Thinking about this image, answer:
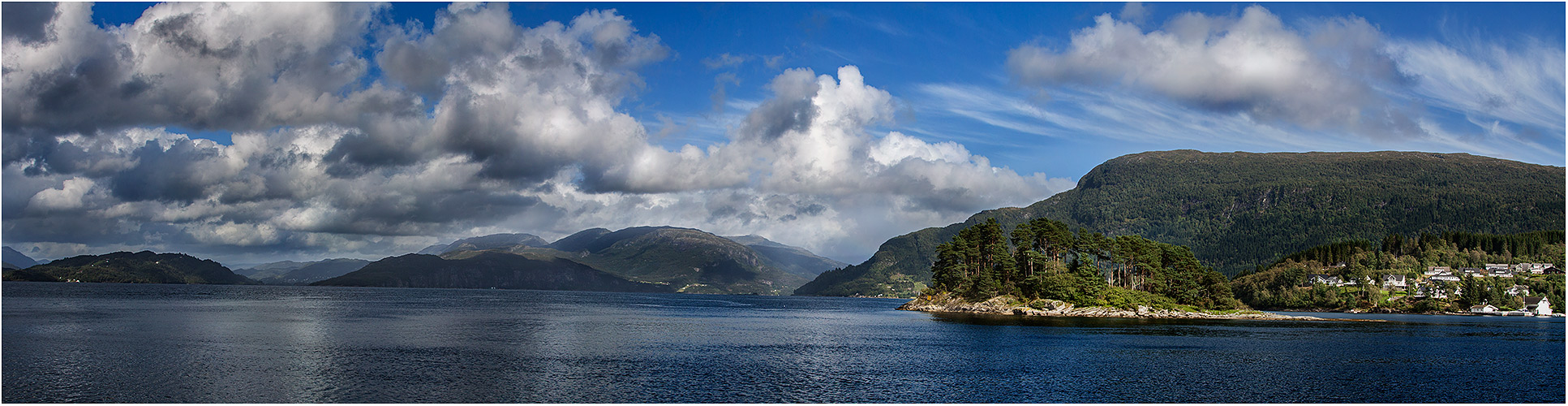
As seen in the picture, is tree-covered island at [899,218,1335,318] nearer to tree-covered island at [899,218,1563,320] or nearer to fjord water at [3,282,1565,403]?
tree-covered island at [899,218,1563,320]

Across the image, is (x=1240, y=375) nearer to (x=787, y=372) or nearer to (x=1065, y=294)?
(x=787, y=372)

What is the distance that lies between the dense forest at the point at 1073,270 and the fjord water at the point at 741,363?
1691 inches

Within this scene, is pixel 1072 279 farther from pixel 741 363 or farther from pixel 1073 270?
pixel 741 363

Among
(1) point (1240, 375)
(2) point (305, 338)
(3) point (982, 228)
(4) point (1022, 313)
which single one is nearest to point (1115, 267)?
(3) point (982, 228)

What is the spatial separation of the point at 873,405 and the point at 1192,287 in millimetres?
151888

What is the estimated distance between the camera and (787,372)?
212 ft

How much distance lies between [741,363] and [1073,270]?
125 meters

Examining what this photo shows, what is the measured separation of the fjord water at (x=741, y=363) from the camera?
2111 inches

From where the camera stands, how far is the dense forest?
162250 millimetres

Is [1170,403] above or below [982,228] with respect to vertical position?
Result: below

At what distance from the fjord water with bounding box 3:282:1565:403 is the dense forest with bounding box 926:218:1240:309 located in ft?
141

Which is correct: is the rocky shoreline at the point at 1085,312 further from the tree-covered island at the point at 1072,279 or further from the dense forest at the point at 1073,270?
the dense forest at the point at 1073,270

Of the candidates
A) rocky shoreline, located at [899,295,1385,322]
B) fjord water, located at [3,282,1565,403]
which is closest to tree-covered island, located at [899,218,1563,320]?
rocky shoreline, located at [899,295,1385,322]

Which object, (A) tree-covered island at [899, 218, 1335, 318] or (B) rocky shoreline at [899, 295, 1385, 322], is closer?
(B) rocky shoreline at [899, 295, 1385, 322]
